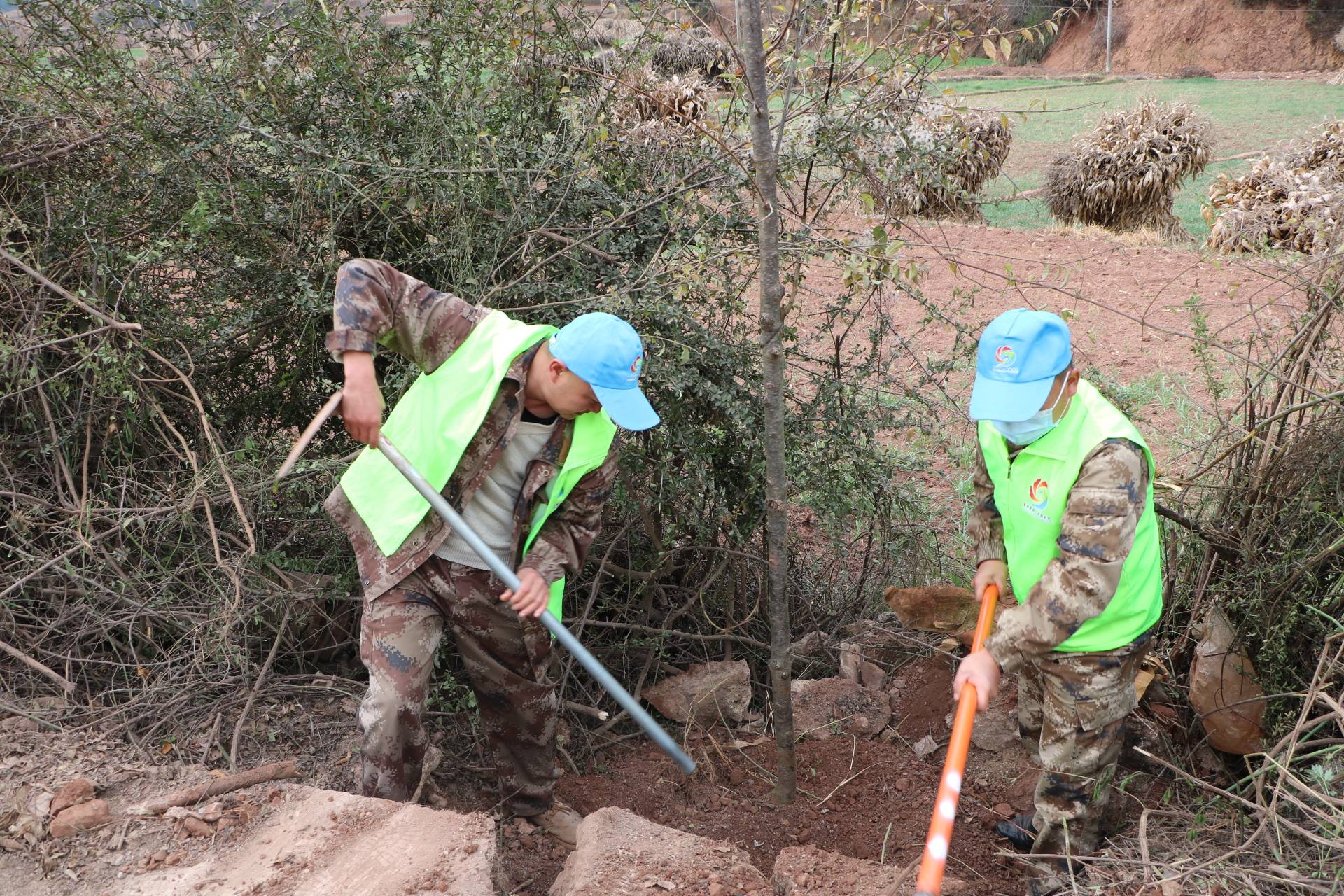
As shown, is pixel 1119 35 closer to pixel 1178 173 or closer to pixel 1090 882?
pixel 1178 173

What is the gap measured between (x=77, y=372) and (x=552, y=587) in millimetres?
2155

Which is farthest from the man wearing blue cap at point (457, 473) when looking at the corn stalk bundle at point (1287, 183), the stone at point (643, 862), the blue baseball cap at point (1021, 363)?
the corn stalk bundle at point (1287, 183)

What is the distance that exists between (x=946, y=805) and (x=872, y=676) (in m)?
1.93

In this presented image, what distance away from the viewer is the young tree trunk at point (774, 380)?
271 centimetres

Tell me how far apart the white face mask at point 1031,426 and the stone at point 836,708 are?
5.07 ft

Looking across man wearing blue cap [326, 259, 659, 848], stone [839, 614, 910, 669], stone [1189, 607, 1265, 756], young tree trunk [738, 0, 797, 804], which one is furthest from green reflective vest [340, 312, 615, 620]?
stone [1189, 607, 1265, 756]

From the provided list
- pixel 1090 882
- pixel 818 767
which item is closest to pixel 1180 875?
pixel 1090 882

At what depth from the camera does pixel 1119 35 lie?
31.1m

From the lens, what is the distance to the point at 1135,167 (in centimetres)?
1194

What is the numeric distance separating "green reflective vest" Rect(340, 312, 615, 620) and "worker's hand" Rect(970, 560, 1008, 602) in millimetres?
1180

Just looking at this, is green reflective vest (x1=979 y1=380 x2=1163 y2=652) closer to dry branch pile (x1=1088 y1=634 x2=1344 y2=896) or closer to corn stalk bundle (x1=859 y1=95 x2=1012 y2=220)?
dry branch pile (x1=1088 y1=634 x2=1344 y2=896)

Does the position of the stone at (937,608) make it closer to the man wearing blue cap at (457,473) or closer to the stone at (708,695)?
the stone at (708,695)

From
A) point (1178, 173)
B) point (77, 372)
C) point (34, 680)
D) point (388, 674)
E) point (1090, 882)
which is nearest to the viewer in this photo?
point (1090, 882)

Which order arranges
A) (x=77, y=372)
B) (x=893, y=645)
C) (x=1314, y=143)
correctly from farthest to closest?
(x=1314, y=143) → (x=893, y=645) → (x=77, y=372)
